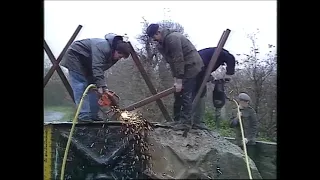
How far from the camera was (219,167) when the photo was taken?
6.14 feet

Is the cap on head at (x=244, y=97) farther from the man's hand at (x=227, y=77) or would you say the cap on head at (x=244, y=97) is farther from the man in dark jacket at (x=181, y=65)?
the man in dark jacket at (x=181, y=65)

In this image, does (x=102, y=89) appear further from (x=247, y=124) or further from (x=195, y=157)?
(x=247, y=124)

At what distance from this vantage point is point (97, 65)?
2117 mm

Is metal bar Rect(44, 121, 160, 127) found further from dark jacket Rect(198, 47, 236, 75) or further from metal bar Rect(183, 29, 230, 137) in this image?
dark jacket Rect(198, 47, 236, 75)

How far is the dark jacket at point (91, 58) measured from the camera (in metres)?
2.08

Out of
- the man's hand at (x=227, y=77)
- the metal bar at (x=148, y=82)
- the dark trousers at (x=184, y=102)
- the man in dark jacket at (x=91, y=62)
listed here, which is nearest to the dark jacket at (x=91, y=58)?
the man in dark jacket at (x=91, y=62)

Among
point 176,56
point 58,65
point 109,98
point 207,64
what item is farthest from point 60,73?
point 207,64

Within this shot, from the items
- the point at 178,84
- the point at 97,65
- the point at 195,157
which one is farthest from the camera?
the point at 97,65

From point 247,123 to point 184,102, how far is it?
29 centimetres

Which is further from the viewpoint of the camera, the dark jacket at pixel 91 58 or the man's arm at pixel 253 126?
the dark jacket at pixel 91 58

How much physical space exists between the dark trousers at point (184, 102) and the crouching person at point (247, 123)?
0.20 m
